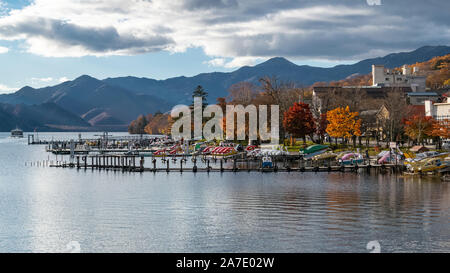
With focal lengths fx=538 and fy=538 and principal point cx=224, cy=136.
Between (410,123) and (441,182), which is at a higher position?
(410,123)

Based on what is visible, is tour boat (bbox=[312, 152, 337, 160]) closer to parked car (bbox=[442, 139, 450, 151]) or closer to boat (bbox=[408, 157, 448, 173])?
parked car (bbox=[442, 139, 450, 151])

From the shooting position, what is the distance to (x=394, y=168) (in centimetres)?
6291

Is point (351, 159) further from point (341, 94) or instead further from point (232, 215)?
point (341, 94)

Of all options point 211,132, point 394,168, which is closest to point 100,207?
point 394,168

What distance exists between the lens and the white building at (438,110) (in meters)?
90.0

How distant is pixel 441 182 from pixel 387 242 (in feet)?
89.0

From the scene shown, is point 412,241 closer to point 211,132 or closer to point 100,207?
point 100,207

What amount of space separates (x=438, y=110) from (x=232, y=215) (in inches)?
2669

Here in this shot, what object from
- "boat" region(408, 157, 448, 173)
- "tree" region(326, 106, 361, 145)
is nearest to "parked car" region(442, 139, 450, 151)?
"tree" region(326, 106, 361, 145)

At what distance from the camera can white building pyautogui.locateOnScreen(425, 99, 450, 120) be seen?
90.0 metres

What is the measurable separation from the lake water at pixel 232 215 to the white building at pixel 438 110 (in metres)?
37.5

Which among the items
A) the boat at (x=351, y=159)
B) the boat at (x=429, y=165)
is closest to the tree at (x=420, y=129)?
the boat at (x=351, y=159)
